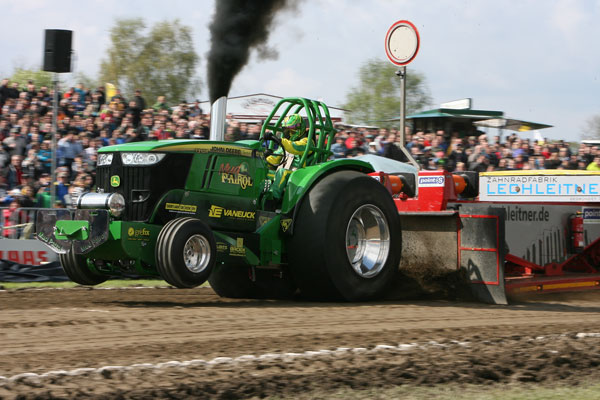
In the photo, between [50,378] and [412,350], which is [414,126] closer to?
[412,350]

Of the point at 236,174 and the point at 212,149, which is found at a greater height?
the point at 212,149

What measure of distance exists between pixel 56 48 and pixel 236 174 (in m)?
5.20

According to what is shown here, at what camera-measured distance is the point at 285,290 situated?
836 cm

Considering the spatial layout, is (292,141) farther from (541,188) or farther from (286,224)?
(541,188)

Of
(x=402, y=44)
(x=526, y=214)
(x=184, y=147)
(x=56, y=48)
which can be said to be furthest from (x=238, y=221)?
(x=56, y=48)

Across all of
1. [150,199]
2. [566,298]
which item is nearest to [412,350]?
[150,199]

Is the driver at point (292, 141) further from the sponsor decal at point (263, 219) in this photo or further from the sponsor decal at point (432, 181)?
the sponsor decal at point (432, 181)

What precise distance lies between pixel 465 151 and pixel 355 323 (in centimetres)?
1050

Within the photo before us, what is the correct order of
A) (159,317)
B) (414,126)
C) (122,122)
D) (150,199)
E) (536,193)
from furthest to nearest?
1. (414,126)
2. (122,122)
3. (536,193)
4. (150,199)
5. (159,317)

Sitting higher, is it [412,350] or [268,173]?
[268,173]

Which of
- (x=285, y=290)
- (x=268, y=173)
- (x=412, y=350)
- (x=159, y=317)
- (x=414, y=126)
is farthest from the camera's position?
(x=414, y=126)

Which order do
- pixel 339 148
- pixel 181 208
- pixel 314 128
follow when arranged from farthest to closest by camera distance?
pixel 339 148, pixel 314 128, pixel 181 208

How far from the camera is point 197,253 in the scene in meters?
6.80

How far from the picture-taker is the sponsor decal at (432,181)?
29.1ft
